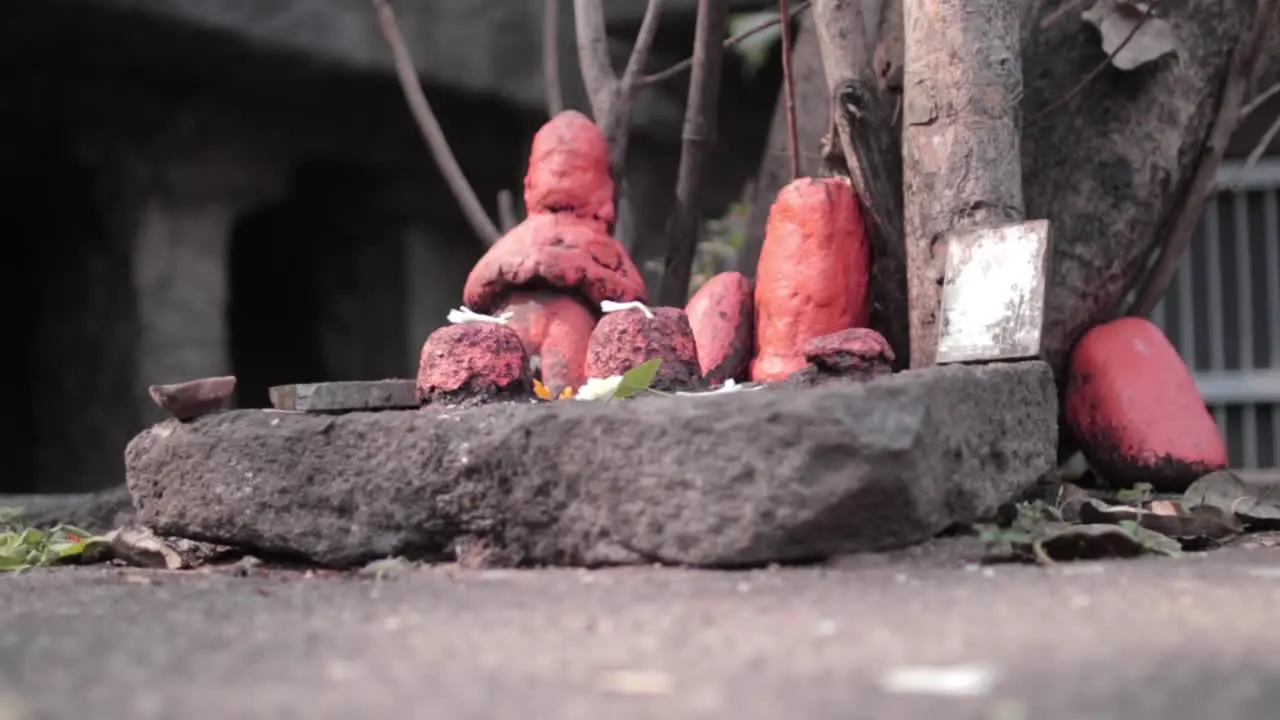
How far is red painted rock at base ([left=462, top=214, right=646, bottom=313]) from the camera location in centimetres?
259

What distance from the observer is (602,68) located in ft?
10.9

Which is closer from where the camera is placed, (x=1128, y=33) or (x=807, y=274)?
(x=807, y=274)

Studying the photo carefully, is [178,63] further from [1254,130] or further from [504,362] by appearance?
[1254,130]

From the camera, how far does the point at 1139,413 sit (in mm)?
2637

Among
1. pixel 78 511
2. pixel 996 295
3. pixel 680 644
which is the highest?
pixel 996 295

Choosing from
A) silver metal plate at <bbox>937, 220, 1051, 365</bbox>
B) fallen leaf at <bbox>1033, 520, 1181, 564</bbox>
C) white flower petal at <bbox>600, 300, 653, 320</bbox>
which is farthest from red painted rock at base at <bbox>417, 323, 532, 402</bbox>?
fallen leaf at <bbox>1033, 520, 1181, 564</bbox>

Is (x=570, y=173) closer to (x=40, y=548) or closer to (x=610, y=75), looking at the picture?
(x=610, y=75)

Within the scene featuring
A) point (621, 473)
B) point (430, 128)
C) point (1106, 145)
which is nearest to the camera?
point (621, 473)

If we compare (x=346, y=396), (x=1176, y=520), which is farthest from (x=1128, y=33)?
(x=346, y=396)

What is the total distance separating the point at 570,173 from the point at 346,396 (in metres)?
0.69

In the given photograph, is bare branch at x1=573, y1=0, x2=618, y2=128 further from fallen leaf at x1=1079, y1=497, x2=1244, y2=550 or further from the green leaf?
fallen leaf at x1=1079, y1=497, x2=1244, y2=550

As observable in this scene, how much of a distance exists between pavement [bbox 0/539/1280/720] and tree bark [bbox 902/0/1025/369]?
2.45 ft

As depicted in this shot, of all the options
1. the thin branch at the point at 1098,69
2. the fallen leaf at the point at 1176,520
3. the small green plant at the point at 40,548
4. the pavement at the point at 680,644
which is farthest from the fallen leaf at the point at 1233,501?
the small green plant at the point at 40,548

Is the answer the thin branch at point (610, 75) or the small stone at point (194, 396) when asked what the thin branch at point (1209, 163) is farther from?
the small stone at point (194, 396)
